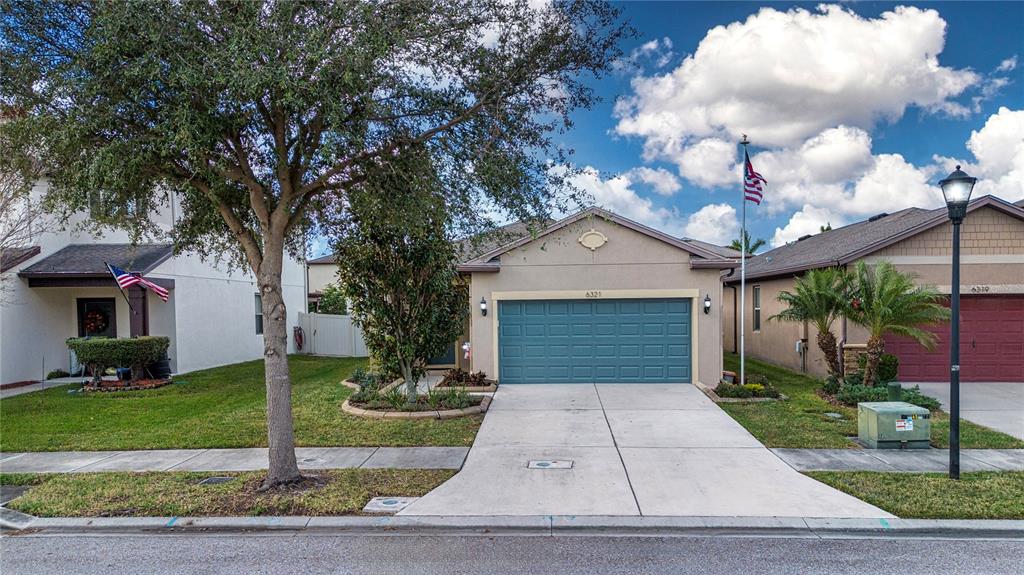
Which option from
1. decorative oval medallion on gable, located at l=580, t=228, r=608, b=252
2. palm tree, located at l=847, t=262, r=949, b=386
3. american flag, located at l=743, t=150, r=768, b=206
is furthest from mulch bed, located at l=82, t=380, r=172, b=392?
palm tree, located at l=847, t=262, r=949, b=386

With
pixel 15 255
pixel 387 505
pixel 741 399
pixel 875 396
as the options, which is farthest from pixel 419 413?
pixel 15 255

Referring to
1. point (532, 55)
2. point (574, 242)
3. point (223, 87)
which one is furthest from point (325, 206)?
point (574, 242)

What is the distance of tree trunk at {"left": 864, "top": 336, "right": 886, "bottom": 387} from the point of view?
11.3 m

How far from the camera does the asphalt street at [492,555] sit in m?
4.69

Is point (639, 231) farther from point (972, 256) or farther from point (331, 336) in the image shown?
point (331, 336)

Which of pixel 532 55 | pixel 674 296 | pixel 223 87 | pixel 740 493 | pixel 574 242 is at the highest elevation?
pixel 532 55

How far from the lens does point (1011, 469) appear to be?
6.92 metres

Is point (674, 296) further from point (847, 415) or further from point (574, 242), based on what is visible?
point (847, 415)

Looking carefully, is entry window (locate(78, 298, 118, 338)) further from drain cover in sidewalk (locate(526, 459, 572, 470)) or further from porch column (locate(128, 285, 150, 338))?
drain cover in sidewalk (locate(526, 459, 572, 470))

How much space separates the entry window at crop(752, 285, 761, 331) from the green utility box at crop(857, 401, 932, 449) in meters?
11.0

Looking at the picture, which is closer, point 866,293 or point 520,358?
point 866,293

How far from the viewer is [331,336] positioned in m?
22.8

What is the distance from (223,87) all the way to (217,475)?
184 inches

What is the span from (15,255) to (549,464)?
51.0 ft
